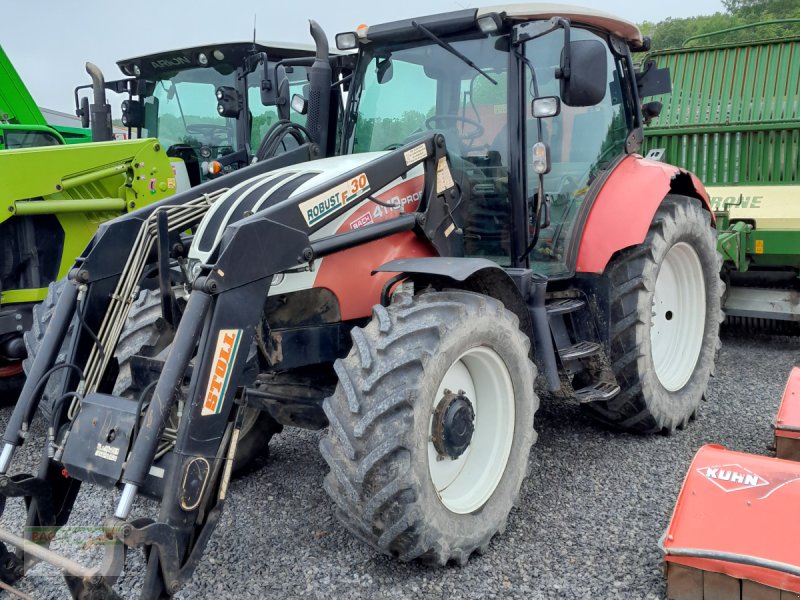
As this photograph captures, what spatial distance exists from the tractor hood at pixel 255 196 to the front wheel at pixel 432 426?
632 mm

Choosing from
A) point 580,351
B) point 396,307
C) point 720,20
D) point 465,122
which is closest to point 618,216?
point 580,351

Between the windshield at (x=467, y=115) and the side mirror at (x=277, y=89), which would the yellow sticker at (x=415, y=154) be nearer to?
the windshield at (x=467, y=115)

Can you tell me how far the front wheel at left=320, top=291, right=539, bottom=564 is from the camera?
2.63 m

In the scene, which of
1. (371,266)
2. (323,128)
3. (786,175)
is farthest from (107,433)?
(786,175)

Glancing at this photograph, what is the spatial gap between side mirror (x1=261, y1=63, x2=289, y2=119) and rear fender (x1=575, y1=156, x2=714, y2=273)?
177cm

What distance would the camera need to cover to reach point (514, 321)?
3189 mm

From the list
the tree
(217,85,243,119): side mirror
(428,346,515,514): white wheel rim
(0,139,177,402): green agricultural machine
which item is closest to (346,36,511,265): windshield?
(428,346,515,514): white wheel rim

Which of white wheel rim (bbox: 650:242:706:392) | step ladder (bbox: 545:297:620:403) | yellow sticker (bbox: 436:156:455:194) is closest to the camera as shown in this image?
yellow sticker (bbox: 436:156:455:194)

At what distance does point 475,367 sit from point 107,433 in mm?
1436

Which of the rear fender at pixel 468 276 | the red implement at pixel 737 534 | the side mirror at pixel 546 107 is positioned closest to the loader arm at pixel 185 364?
the rear fender at pixel 468 276

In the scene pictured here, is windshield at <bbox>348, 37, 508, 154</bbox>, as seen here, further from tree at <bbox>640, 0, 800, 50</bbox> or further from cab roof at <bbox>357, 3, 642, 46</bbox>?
tree at <bbox>640, 0, 800, 50</bbox>

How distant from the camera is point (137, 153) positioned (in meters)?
5.54

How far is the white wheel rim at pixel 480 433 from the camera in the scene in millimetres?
3096

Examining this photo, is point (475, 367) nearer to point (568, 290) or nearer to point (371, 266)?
point (371, 266)
